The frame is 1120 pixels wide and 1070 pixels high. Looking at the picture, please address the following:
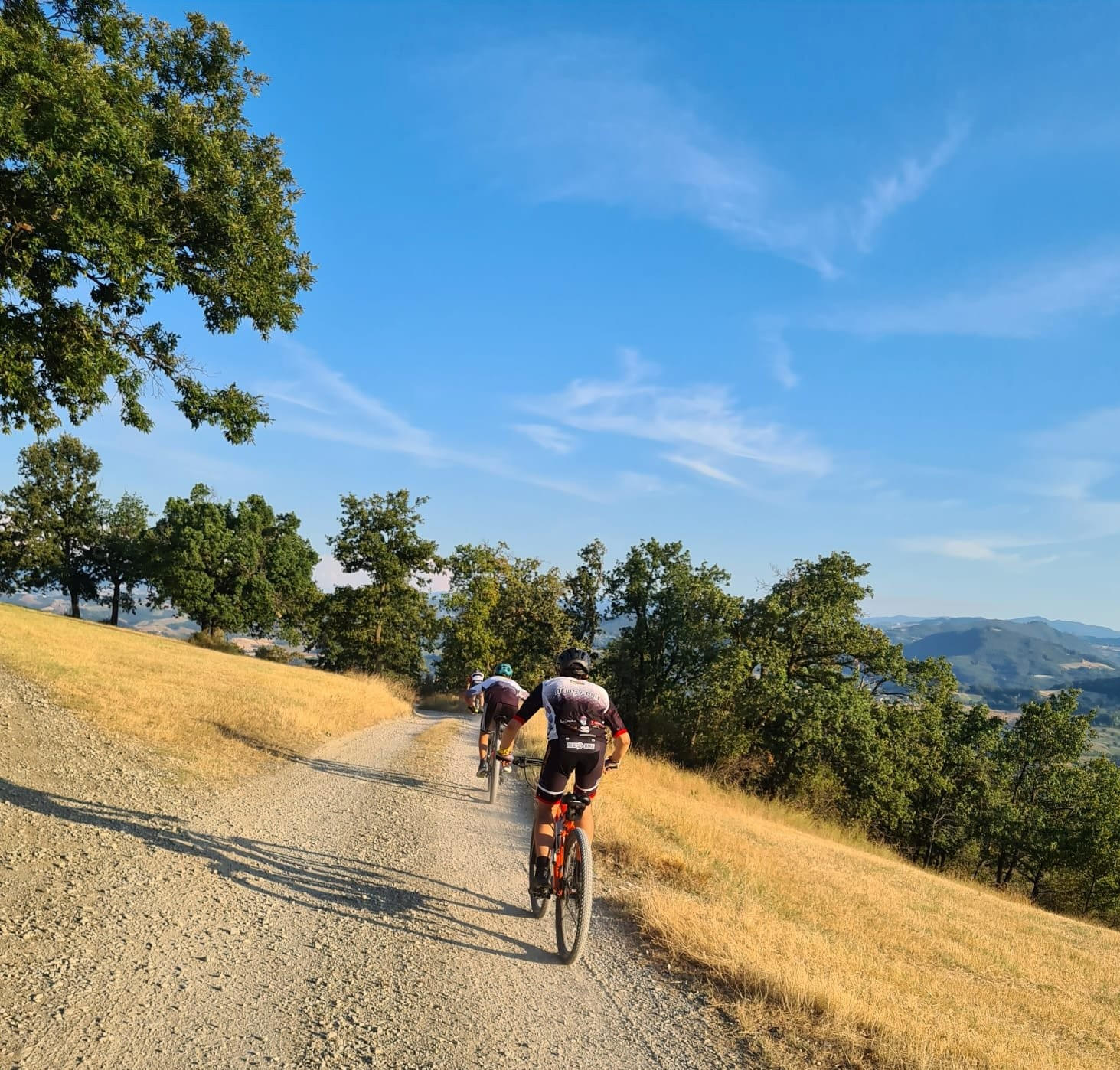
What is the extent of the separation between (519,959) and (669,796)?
11991 millimetres

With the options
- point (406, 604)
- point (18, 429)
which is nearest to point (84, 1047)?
point (18, 429)

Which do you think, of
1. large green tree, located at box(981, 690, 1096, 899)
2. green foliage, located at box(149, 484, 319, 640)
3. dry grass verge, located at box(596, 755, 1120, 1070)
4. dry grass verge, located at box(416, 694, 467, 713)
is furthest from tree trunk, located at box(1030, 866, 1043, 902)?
green foliage, located at box(149, 484, 319, 640)

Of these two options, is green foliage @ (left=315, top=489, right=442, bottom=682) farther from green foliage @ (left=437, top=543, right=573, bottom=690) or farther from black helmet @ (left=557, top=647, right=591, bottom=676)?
black helmet @ (left=557, top=647, right=591, bottom=676)

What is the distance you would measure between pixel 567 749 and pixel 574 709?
35 centimetres

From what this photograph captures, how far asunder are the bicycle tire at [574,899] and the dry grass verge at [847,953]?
926mm

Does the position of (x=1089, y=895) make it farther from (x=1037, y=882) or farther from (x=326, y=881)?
(x=326, y=881)

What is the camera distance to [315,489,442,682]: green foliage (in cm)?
5434

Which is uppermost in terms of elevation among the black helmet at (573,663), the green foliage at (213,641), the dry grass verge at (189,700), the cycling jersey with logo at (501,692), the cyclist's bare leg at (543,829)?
the black helmet at (573,663)

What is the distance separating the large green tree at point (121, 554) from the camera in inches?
2379

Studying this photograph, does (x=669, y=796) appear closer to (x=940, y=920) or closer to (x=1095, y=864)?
(x=940, y=920)

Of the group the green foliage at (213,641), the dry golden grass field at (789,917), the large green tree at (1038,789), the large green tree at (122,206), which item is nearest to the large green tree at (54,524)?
the green foliage at (213,641)

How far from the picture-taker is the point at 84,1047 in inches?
146

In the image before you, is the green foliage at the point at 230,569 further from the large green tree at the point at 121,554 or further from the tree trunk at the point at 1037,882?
the tree trunk at the point at 1037,882

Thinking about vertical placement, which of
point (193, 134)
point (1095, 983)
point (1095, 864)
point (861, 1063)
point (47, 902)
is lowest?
point (1095, 864)
